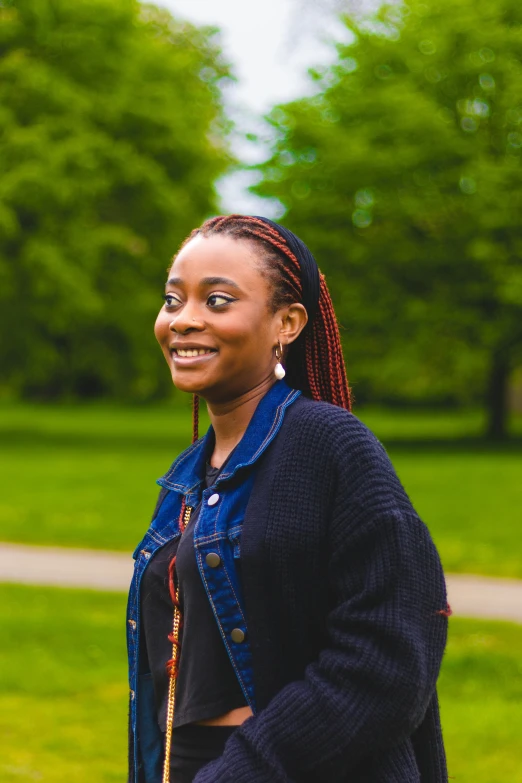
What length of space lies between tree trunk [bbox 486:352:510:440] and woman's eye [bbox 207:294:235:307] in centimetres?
2572

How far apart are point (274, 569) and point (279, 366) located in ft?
1.31

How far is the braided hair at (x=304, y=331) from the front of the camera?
1939mm

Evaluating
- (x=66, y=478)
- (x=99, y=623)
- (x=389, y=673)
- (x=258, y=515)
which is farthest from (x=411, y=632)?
(x=66, y=478)

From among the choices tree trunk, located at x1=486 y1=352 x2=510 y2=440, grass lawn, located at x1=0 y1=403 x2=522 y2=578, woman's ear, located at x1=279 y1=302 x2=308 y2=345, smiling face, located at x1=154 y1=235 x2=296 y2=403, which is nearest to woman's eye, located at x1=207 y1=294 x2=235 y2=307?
smiling face, located at x1=154 y1=235 x2=296 y2=403

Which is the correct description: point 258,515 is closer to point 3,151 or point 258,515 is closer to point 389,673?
point 389,673

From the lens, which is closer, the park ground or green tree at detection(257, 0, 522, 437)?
the park ground

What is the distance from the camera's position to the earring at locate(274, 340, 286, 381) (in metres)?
1.94

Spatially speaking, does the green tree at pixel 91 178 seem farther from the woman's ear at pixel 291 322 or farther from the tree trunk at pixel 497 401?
the woman's ear at pixel 291 322

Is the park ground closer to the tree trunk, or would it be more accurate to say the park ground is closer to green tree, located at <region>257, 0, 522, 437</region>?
the tree trunk

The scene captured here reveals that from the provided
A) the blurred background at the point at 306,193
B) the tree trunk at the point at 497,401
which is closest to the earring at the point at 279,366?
the blurred background at the point at 306,193

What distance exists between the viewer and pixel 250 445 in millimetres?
1864

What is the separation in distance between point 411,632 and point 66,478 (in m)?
16.5

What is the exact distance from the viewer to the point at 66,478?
58.4 ft

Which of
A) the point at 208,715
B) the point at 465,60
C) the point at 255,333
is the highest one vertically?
the point at 465,60
